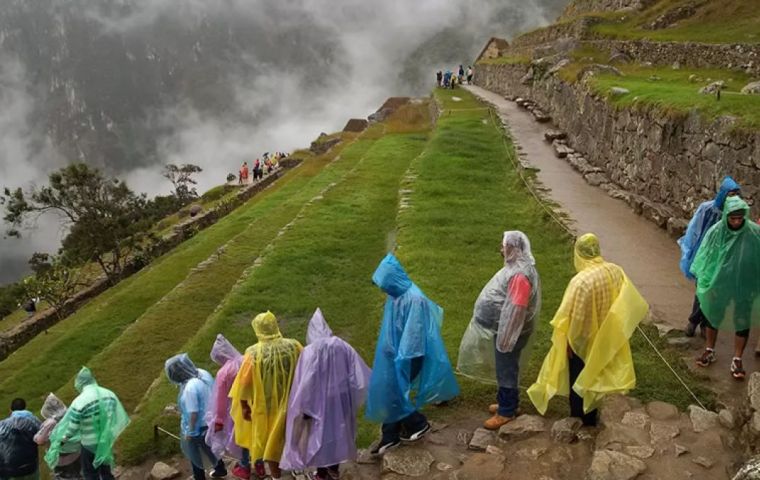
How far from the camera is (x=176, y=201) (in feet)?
176

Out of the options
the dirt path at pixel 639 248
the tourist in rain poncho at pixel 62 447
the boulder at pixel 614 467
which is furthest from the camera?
the dirt path at pixel 639 248

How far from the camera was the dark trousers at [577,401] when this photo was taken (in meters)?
5.58

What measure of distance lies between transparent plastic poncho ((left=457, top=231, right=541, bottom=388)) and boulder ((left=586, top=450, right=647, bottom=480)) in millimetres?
1153

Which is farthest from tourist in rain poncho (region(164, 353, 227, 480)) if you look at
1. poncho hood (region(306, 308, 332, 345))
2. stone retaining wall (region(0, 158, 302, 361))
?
stone retaining wall (region(0, 158, 302, 361))

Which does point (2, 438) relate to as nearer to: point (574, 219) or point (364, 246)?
point (364, 246)

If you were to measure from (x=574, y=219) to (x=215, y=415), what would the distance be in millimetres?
8769

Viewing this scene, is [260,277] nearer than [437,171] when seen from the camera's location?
Yes

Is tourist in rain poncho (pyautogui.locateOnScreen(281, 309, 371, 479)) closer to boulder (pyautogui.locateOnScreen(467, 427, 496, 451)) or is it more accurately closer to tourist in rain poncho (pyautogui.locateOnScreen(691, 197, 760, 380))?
boulder (pyautogui.locateOnScreen(467, 427, 496, 451))

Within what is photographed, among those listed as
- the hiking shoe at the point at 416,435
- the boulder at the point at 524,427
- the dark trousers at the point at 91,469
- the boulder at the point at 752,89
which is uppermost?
the boulder at the point at 752,89

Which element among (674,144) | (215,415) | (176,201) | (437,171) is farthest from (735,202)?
(176,201)

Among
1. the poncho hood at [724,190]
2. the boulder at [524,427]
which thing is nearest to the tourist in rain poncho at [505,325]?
the boulder at [524,427]

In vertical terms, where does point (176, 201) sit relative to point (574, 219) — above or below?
below

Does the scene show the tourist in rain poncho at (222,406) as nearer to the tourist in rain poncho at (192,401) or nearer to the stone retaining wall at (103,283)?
the tourist in rain poncho at (192,401)

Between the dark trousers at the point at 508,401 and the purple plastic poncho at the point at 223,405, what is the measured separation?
247 cm
